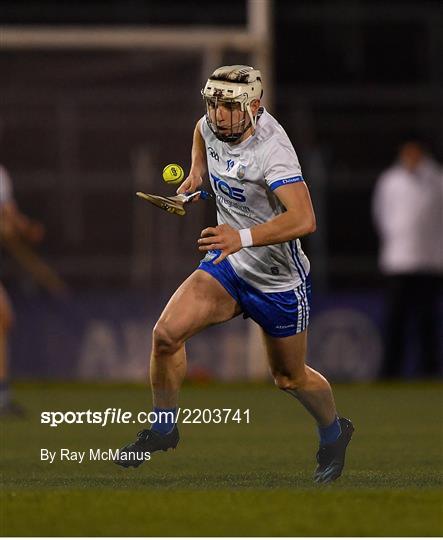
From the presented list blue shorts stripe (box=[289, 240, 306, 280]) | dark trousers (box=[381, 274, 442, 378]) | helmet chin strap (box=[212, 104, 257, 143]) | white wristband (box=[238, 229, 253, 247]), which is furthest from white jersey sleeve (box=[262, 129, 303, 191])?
dark trousers (box=[381, 274, 442, 378])

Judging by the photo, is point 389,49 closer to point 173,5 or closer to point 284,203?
point 173,5

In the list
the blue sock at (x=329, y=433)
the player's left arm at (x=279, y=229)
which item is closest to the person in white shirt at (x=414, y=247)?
the blue sock at (x=329, y=433)

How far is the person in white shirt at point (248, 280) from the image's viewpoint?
8055 millimetres

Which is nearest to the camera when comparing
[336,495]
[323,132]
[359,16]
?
[336,495]

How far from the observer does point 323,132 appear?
17844mm

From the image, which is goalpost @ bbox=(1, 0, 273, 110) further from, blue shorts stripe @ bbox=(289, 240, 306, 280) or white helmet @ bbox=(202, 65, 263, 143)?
white helmet @ bbox=(202, 65, 263, 143)

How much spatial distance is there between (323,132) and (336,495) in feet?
35.8

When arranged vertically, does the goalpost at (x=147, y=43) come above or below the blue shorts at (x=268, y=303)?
above

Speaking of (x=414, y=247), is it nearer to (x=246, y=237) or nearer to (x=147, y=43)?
(x=147, y=43)

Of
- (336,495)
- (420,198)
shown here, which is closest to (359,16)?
(420,198)

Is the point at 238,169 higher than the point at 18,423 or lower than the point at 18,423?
higher

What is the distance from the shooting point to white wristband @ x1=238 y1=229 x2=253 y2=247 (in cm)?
767

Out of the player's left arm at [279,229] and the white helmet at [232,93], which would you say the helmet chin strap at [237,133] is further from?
the player's left arm at [279,229]

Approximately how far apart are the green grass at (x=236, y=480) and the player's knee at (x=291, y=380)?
430 millimetres
